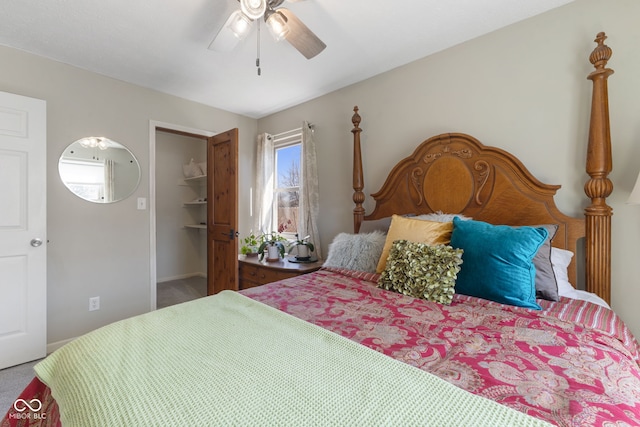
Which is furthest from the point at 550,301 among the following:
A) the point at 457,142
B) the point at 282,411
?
the point at 282,411

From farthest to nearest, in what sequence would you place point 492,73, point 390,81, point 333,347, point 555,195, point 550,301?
point 390,81
point 492,73
point 555,195
point 550,301
point 333,347

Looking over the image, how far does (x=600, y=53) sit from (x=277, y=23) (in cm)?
173

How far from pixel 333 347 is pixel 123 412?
1.79 ft

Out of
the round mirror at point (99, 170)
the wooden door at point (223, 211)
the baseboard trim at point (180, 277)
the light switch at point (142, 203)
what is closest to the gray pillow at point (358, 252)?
the wooden door at point (223, 211)

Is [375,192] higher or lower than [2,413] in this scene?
higher

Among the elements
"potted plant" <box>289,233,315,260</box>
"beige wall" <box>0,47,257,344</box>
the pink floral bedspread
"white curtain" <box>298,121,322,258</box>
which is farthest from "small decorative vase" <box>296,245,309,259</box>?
"beige wall" <box>0,47,257,344</box>

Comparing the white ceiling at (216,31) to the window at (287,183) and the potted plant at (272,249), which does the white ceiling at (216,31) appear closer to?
the window at (287,183)

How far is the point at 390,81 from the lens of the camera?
254 centimetres

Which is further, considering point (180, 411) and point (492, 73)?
point (492, 73)

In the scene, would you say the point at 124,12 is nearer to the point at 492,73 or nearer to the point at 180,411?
the point at 180,411

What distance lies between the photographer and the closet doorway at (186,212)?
3.20 m

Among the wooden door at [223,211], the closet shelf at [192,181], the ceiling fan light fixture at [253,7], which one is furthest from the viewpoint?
the closet shelf at [192,181]

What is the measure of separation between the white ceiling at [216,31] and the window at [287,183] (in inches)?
31.4

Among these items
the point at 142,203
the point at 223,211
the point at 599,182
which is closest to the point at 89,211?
the point at 142,203
